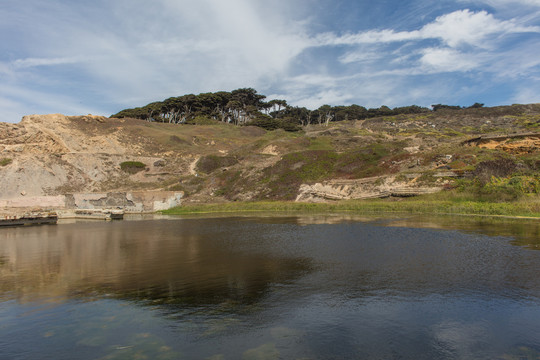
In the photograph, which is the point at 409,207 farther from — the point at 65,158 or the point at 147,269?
the point at 65,158

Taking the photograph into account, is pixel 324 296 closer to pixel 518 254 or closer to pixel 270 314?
pixel 270 314

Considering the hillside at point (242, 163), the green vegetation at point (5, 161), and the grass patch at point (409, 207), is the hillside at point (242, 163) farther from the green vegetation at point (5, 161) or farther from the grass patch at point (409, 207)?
the grass patch at point (409, 207)

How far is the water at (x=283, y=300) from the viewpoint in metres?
9.02

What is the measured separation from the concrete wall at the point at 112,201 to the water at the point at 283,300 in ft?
112

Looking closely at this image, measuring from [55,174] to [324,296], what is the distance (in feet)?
217

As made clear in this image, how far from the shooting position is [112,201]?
57.6 m

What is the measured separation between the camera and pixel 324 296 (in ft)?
41.1

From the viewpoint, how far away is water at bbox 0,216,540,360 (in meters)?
9.02

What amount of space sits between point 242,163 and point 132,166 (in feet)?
75.9

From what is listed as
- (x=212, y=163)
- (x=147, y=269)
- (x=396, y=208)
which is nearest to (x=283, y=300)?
(x=147, y=269)

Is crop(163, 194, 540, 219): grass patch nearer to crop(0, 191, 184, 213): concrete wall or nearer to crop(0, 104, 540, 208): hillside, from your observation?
crop(0, 104, 540, 208): hillside

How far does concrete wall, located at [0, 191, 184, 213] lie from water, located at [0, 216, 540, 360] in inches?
1345

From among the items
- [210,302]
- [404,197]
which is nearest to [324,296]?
[210,302]

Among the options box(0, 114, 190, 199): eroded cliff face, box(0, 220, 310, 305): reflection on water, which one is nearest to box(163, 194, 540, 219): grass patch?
box(0, 220, 310, 305): reflection on water
